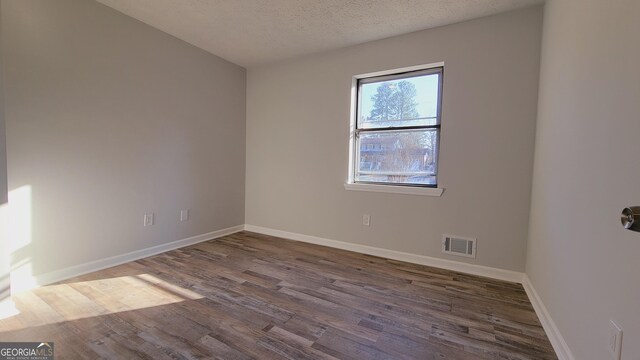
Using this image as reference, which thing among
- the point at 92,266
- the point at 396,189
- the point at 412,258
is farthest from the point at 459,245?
the point at 92,266

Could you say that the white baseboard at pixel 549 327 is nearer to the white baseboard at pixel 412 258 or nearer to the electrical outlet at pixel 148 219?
the white baseboard at pixel 412 258

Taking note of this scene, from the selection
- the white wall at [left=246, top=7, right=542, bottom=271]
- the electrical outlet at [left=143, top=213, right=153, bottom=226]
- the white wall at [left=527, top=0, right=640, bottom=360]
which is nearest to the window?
the white wall at [left=246, top=7, right=542, bottom=271]

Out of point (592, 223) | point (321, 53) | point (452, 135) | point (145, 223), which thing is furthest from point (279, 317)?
point (321, 53)

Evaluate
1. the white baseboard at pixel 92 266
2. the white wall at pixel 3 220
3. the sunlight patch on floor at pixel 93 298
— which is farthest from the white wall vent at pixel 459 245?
the white wall at pixel 3 220

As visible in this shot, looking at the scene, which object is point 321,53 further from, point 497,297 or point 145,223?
point 497,297

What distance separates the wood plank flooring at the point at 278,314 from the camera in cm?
153

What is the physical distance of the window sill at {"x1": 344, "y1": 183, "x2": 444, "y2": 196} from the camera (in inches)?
111

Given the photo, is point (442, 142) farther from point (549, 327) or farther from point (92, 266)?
point (92, 266)

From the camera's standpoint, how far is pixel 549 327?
169 centimetres

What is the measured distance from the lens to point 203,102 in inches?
137

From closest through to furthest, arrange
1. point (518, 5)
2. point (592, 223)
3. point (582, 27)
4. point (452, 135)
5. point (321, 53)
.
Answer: point (592, 223) → point (582, 27) → point (518, 5) → point (452, 135) → point (321, 53)

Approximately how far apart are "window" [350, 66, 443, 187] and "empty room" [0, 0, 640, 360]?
22mm

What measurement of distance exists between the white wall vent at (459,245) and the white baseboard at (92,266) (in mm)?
3033

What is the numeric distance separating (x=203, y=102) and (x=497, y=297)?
3.88 m
